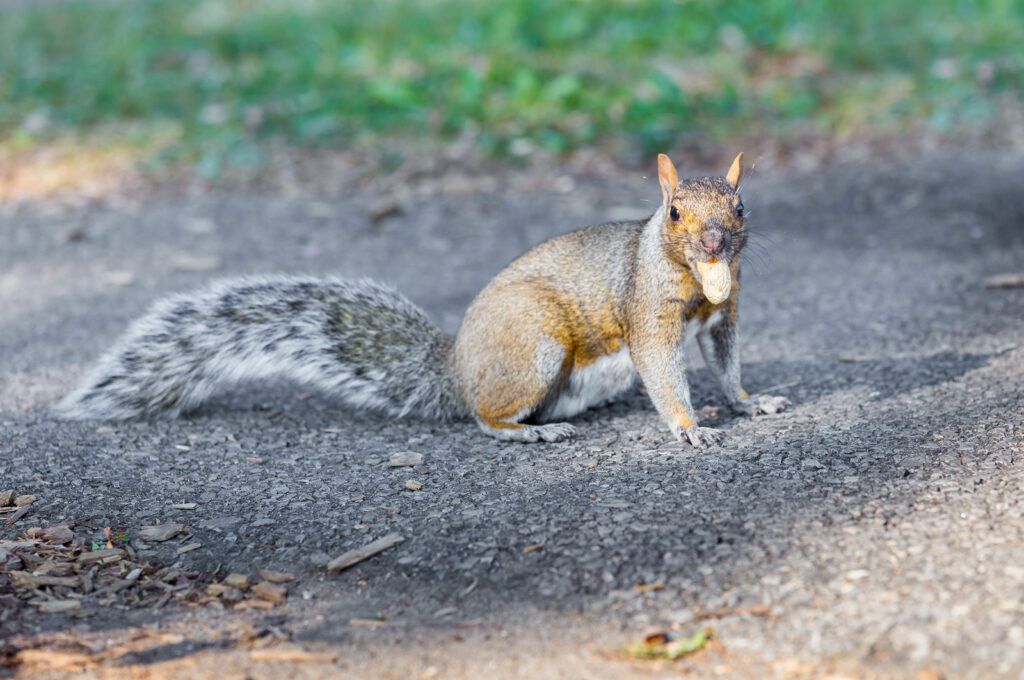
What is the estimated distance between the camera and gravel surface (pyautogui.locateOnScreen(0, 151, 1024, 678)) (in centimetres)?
225

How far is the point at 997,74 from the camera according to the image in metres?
7.67

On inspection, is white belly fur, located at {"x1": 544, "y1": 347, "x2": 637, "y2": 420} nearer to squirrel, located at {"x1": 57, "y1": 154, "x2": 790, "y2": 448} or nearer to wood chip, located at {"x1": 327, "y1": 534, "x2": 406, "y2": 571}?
squirrel, located at {"x1": 57, "y1": 154, "x2": 790, "y2": 448}

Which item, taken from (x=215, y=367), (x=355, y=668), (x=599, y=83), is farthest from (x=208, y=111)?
(x=355, y=668)

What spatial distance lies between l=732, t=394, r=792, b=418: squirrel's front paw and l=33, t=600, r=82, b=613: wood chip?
2214 millimetres

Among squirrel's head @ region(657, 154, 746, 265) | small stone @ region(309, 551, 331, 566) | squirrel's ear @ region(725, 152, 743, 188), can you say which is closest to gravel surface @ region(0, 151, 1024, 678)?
small stone @ region(309, 551, 331, 566)

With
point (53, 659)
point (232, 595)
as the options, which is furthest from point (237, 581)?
point (53, 659)

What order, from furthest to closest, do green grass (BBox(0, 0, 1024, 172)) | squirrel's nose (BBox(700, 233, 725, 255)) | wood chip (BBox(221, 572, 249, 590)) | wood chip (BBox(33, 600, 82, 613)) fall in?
1. green grass (BBox(0, 0, 1024, 172))
2. squirrel's nose (BBox(700, 233, 725, 255))
3. wood chip (BBox(221, 572, 249, 590))
4. wood chip (BBox(33, 600, 82, 613))

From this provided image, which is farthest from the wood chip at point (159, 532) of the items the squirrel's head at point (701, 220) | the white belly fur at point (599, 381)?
the squirrel's head at point (701, 220)

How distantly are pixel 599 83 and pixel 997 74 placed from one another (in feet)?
9.77

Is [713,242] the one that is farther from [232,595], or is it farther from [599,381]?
[232,595]

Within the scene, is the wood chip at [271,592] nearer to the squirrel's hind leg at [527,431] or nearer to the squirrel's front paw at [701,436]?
the squirrel's hind leg at [527,431]

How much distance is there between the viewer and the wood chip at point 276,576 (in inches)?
104

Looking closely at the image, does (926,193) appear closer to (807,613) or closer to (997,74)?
(997,74)

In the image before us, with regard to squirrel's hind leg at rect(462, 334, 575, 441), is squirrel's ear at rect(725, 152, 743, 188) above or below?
above
